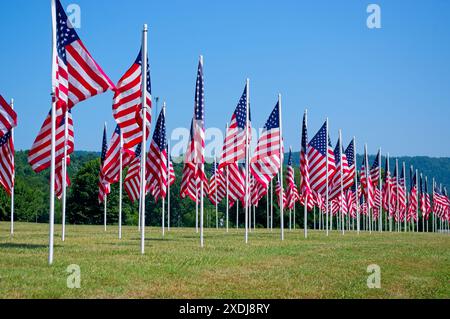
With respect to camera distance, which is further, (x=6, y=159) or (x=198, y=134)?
(x=6, y=159)

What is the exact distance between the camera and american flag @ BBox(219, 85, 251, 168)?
97.6 ft

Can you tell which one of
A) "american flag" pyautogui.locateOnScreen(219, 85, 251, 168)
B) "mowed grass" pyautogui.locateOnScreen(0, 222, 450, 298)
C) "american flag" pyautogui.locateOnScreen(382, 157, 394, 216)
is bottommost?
"mowed grass" pyautogui.locateOnScreen(0, 222, 450, 298)

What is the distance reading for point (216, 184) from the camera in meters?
53.2

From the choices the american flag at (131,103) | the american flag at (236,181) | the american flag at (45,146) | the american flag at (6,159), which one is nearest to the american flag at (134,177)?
the american flag at (236,181)

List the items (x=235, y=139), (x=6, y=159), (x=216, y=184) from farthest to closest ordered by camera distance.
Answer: (x=216, y=184) < (x=235, y=139) < (x=6, y=159)

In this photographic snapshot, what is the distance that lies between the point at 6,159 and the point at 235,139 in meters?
10.3

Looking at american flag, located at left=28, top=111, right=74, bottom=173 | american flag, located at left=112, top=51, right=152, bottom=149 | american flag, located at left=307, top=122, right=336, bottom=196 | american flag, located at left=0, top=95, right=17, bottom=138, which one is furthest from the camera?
american flag, located at left=307, top=122, right=336, bottom=196

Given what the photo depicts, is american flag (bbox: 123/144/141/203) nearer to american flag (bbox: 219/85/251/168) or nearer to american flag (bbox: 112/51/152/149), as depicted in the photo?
american flag (bbox: 219/85/251/168)

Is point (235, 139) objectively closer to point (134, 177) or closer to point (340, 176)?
point (134, 177)

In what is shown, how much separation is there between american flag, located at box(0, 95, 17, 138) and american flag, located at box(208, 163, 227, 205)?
85.9ft

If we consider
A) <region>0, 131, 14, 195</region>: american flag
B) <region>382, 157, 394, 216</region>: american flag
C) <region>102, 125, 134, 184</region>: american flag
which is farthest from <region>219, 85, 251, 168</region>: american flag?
<region>382, 157, 394, 216</region>: american flag

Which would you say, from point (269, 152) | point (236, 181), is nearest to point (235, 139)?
point (269, 152)

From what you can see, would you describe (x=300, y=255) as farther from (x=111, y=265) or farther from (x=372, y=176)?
(x=372, y=176)

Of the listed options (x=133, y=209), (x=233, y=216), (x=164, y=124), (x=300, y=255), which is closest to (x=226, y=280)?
(x=300, y=255)
